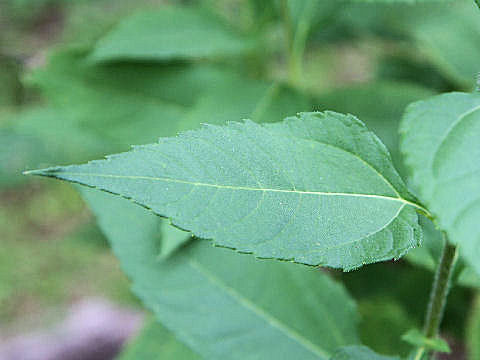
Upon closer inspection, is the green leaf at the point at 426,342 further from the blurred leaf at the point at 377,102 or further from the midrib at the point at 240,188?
the blurred leaf at the point at 377,102

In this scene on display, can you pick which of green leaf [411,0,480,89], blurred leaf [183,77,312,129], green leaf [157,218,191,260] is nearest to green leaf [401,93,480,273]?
green leaf [157,218,191,260]

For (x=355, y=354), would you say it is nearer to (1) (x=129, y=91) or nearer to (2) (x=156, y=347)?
(2) (x=156, y=347)

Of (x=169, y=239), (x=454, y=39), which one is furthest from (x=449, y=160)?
(x=454, y=39)

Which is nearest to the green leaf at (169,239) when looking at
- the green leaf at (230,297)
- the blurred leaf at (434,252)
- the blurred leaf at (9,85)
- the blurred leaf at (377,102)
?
the green leaf at (230,297)

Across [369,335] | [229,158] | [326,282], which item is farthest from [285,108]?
[229,158]

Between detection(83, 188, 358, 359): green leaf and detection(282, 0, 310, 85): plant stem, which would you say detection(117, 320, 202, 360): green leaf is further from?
detection(282, 0, 310, 85): plant stem
